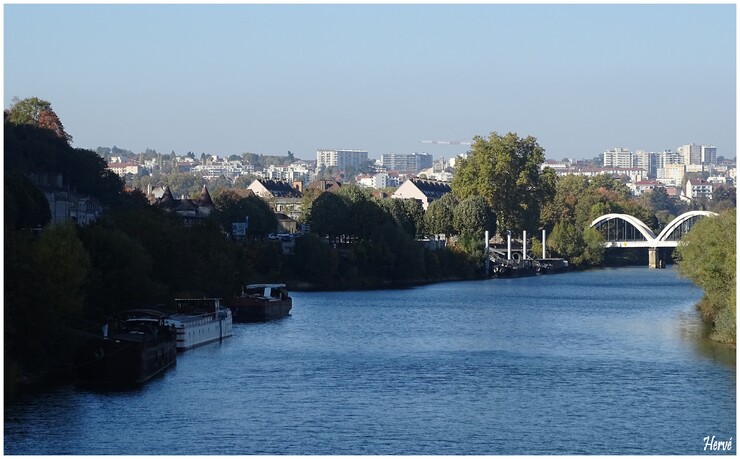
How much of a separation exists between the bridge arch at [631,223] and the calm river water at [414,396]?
247 feet

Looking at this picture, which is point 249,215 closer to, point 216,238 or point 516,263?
point 516,263

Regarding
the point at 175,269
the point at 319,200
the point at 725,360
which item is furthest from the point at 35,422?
the point at 319,200

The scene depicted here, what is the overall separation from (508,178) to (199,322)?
68506mm

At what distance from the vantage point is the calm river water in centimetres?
2695

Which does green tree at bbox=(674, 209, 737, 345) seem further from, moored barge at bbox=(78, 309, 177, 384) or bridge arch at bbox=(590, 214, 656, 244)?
bridge arch at bbox=(590, 214, 656, 244)

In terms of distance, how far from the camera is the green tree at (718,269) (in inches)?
1629

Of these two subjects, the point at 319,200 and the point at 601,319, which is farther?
the point at 319,200

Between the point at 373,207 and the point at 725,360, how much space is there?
55063 millimetres

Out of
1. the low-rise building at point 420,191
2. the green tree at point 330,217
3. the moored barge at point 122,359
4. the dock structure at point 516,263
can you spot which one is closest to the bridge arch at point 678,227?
the dock structure at point 516,263

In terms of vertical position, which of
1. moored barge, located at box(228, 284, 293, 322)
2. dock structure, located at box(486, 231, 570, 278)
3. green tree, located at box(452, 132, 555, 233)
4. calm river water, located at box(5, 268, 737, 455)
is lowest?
calm river water, located at box(5, 268, 737, 455)

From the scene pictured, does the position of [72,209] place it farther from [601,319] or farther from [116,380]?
[116,380]

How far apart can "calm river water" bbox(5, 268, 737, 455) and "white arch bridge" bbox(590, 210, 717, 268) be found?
7297 cm

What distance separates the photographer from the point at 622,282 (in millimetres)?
89500

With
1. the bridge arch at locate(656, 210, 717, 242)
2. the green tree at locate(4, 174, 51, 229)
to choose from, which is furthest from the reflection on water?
the bridge arch at locate(656, 210, 717, 242)
